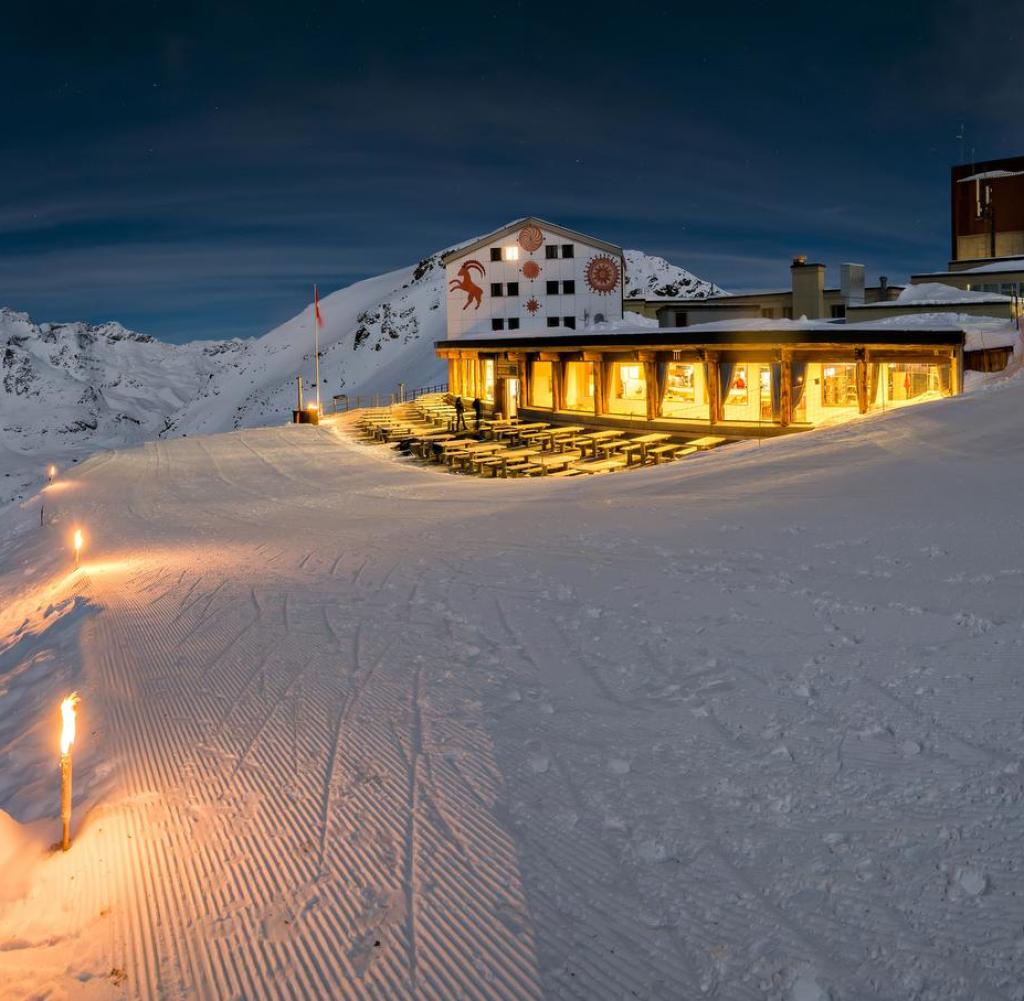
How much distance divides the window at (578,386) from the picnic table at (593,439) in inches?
143

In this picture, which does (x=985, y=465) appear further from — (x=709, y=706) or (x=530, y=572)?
(x=709, y=706)

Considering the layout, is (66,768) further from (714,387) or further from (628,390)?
(628,390)

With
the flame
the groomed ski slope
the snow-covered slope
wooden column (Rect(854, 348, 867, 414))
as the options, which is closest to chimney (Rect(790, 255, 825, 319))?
wooden column (Rect(854, 348, 867, 414))

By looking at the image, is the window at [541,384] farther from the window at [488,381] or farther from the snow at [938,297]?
the snow at [938,297]

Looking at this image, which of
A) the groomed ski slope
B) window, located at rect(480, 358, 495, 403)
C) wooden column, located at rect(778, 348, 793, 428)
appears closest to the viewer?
the groomed ski slope

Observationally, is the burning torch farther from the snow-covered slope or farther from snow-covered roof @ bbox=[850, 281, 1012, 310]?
the snow-covered slope

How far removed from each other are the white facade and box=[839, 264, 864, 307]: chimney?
14.5 m

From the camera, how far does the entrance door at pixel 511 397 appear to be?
39125 mm

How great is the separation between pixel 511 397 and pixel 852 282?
1830 centimetres

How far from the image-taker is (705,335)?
2800 cm

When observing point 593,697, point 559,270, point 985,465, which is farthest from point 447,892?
point 559,270

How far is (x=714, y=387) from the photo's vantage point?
2850 cm

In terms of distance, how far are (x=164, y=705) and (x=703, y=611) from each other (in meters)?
5.33

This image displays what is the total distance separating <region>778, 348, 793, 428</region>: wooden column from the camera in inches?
1046
